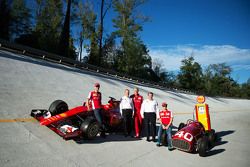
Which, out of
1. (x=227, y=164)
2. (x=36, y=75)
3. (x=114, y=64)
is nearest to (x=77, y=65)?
(x=36, y=75)

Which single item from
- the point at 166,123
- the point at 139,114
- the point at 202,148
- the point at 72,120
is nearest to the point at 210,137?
the point at 202,148

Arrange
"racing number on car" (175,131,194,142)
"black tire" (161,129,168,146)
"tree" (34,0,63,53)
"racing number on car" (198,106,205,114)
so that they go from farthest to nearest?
1. "tree" (34,0,63,53)
2. "racing number on car" (198,106,205,114)
3. "black tire" (161,129,168,146)
4. "racing number on car" (175,131,194,142)

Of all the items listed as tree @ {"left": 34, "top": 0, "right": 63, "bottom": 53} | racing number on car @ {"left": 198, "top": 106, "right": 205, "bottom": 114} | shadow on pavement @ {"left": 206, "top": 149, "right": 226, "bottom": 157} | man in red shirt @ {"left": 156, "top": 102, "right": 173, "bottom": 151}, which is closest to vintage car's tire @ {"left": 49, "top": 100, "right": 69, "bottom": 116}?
man in red shirt @ {"left": 156, "top": 102, "right": 173, "bottom": 151}

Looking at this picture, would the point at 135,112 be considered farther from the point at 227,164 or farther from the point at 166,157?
the point at 227,164

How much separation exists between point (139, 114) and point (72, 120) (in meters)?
2.65

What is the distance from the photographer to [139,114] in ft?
27.3

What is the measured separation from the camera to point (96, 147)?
623 centimetres

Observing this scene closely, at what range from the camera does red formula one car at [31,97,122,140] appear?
6.03 meters

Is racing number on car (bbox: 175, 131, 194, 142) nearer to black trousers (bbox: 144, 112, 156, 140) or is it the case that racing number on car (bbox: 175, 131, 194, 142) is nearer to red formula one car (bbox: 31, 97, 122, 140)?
black trousers (bbox: 144, 112, 156, 140)

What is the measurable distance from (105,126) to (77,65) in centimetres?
1752

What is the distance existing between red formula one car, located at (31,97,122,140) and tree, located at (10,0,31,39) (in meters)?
42.9

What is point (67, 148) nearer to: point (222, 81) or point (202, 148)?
point (202, 148)

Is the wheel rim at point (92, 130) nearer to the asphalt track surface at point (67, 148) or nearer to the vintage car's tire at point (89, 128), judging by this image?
the vintage car's tire at point (89, 128)

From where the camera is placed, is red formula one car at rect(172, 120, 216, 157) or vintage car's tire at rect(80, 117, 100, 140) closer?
vintage car's tire at rect(80, 117, 100, 140)
